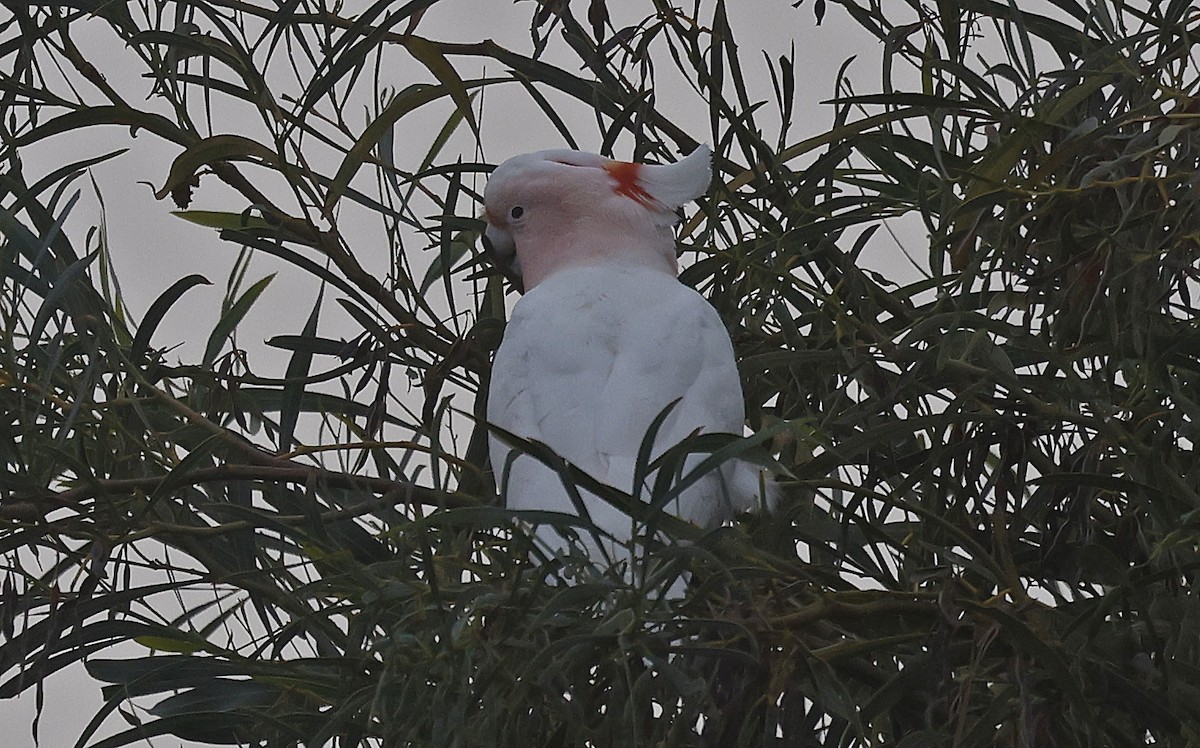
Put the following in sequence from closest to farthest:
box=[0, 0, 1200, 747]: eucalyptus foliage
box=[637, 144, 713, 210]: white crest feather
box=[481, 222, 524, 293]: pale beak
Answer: box=[0, 0, 1200, 747]: eucalyptus foliage → box=[637, 144, 713, 210]: white crest feather → box=[481, 222, 524, 293]: pale beak

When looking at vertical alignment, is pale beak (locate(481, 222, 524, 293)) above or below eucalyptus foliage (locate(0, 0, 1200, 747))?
above

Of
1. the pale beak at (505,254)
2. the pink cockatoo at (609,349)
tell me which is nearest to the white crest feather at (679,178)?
the pink cockatoo at (609,349)

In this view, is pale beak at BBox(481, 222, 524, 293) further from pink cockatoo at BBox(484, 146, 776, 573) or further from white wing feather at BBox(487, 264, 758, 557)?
white wing feather at BBox(487, 264, 758, 557)

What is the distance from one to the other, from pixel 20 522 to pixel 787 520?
1.50 ft

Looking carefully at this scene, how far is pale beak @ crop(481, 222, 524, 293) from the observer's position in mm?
1500

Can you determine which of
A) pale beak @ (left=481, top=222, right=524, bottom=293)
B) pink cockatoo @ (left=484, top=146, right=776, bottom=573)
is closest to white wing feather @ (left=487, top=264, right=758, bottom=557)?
pink cockatoo @ (left=484, top=146, right=776, bottom=573)

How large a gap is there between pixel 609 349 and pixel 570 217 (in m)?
0.24

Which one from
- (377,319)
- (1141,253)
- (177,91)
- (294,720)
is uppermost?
(177,91)

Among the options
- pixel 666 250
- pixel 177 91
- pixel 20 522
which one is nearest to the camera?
pixel 20 522

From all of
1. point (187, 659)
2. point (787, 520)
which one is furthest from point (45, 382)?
point (787, 520)

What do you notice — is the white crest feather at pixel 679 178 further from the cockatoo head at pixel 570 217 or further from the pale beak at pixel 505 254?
the pale beak at pixel 505 254

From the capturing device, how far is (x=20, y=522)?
39.2 inches

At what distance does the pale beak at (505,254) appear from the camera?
150cm

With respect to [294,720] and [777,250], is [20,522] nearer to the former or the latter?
[294,720]
